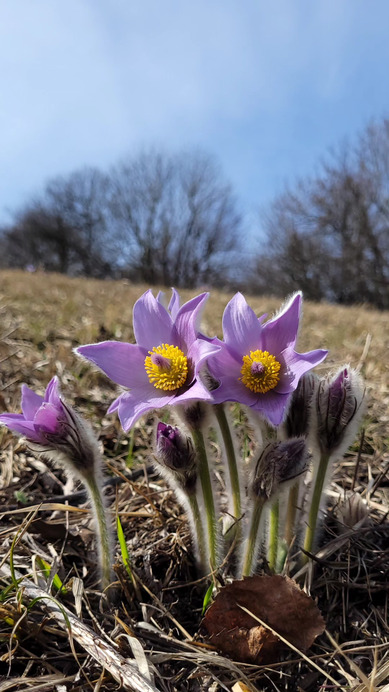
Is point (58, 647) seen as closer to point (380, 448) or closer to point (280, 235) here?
point (380, 448)

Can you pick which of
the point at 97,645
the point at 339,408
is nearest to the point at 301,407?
the point at 339,408

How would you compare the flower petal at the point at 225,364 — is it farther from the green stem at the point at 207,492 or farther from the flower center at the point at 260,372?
the green stem at the point at 207,492

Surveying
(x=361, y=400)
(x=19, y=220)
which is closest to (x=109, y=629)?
(x=361, y=400)

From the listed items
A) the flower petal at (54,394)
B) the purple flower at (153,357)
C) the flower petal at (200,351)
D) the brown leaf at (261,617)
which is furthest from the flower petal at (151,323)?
the brown leaf at (261,617)

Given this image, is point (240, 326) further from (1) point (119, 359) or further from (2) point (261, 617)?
(2) point (261, 617)

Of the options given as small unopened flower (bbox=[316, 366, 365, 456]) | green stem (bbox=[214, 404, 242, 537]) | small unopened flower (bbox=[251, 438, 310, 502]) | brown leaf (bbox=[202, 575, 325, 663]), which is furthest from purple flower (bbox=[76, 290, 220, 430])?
brown leaf (bbox=[202, 575, 325, 663])

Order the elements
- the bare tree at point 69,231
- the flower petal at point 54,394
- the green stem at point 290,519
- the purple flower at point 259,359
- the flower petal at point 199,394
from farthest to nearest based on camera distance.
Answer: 1. the bare tree at point 69,231
2. the green stem at point 290,519
3. the flower petal at point 54,394
4. the purple flower at point 259,359
5. the flower petal at point 199,394
